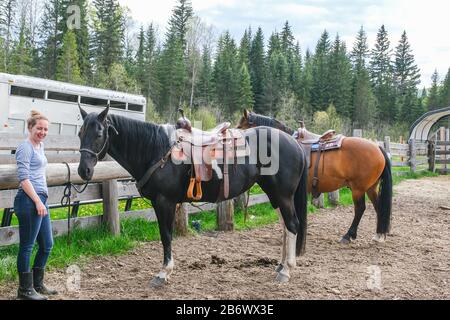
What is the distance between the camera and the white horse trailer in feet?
44.0

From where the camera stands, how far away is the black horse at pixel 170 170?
381 centimetres

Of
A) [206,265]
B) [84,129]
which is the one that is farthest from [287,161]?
[84,129]

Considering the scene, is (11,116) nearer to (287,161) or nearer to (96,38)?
(287,161)

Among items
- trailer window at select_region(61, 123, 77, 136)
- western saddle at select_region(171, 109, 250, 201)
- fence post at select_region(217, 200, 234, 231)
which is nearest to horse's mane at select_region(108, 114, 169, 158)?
western saddle at select_region(171, 109, 250, 201)

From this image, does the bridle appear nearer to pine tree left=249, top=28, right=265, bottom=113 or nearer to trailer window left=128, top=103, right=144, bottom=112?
trailer window left=128, top=103, right=144, bottom=112

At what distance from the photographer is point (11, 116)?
13.6m

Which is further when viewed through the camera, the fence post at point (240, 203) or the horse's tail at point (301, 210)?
the fence post at point (240, 203)

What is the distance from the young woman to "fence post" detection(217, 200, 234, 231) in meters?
3.49

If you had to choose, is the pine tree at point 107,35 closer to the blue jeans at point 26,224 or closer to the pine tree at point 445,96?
the blue jeans at point 26,224

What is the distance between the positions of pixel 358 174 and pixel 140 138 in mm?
3911

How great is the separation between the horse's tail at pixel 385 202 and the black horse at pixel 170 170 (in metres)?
2.09

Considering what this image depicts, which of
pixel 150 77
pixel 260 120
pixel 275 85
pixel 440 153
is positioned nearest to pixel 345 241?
pixel 260 120

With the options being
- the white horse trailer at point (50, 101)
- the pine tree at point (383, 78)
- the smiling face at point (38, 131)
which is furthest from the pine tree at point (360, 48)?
the smiling face at point (38, 131)

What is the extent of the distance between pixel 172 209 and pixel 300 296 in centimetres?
158
